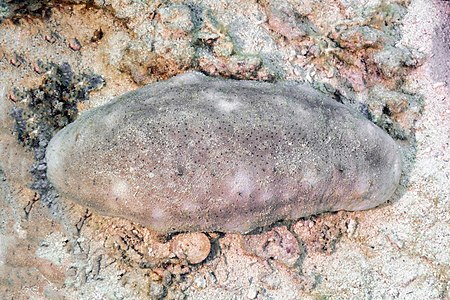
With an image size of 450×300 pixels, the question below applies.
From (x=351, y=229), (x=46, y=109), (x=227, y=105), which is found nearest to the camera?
(x=227, y=105)

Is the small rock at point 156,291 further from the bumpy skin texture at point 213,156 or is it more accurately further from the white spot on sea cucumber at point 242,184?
the white spot on sea cucumber at point 242,184

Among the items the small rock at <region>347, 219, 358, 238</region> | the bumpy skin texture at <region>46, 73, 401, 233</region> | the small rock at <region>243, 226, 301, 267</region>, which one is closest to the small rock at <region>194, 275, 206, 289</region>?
the small rock at <region>243, 226, 301, 267</region>

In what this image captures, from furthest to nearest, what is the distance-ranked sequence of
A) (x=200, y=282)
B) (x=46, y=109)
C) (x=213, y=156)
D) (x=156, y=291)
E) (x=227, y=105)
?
(x=46, y=109)
(x=200, y=282)
(x=156, y=291)
(x=227, y=105)
(x=213, y=156)

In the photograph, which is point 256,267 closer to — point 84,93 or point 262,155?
point 262,155

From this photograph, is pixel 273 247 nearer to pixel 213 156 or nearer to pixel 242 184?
pixel 242 184

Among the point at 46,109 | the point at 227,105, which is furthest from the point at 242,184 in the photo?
the point at 46,109

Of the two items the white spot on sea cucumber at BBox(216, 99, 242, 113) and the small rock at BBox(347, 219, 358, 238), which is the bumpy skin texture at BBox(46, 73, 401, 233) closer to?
the white spot on sea cucumber at BBox(216, 99, 242, 113)

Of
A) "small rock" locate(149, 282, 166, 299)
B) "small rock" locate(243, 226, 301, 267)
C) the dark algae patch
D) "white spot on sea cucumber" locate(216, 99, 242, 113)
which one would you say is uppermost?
"white spot on sea cucumber" locate(216, 99, 242, 113)
